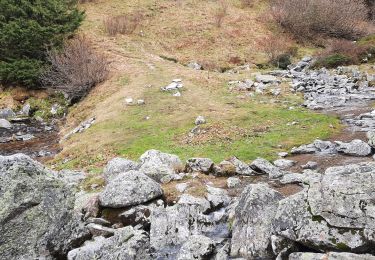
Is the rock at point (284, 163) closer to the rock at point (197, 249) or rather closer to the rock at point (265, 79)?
the rock at point (197, 249)

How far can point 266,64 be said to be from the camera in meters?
46.5

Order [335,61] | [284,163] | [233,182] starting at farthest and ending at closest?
[335,61]
[284,163]
[233,182]

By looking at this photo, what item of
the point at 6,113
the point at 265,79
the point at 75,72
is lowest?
the point at 6,113

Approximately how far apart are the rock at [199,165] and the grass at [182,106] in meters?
1.88

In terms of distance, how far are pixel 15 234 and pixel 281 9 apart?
53582mm

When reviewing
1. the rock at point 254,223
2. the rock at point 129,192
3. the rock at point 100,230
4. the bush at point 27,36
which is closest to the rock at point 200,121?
the rock at point 129,192

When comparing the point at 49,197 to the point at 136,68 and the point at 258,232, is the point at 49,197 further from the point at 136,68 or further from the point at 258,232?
the point at 136,68

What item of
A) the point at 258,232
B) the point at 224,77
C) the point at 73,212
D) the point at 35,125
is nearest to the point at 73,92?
the point at 35,125

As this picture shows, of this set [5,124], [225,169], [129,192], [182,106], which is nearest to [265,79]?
[182,106]

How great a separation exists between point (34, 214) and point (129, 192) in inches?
115

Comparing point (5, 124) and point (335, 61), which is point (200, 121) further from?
point (335, 61)

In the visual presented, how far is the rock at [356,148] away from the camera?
16.8 m

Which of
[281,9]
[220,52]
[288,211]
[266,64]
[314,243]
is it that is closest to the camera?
[314,243]

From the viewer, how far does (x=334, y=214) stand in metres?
9.06
